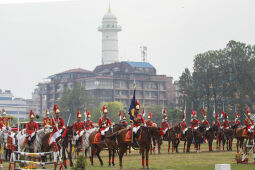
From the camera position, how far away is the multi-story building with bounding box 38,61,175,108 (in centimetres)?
17012

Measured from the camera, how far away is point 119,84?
17162 centimetres

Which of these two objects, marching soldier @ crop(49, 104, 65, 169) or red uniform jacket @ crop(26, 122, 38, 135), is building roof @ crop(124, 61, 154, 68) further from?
marching soldier @ crop(49, 104, 65, 169)

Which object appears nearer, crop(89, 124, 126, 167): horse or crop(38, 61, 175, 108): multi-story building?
crop(89, 124, 126, 167): horse

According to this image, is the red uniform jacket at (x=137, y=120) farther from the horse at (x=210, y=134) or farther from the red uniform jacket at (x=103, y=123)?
the horse at (x=210, y=134)

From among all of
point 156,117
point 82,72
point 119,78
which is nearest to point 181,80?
point 156,117

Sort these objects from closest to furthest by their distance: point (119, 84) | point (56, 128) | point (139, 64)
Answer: point (56, 128), point (119, 84), point (139, 64)

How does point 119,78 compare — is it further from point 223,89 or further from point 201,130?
point 201,130

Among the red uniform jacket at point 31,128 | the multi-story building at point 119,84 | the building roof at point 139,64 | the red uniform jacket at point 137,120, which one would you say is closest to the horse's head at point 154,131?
the red uniform jacket at point 137,120

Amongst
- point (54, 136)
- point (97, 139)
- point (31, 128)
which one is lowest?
point (97, 139)

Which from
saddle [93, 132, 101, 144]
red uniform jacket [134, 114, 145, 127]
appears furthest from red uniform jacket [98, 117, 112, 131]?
red uniform jacket [134, 114, 145, 127]

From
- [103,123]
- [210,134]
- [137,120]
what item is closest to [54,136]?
[137,120]

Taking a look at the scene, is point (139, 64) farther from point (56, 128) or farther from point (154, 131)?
point (56, 128)

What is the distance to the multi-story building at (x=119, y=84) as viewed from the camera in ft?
558

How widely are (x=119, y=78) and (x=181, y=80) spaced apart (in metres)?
69.7
